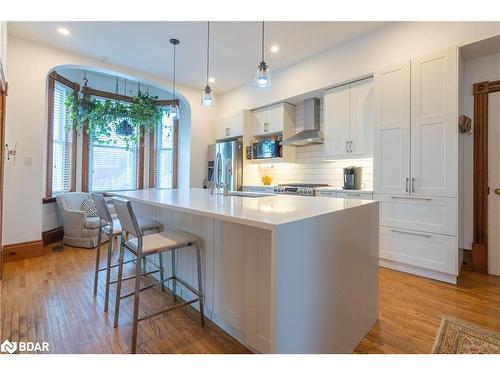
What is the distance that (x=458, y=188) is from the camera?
2.56 meters

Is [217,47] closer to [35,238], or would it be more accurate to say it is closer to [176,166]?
[176,166]

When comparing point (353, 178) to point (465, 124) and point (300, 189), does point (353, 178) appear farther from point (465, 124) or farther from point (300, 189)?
point (465, 124)

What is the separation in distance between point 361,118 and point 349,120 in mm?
165

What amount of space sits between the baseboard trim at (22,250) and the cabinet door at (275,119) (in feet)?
12.6

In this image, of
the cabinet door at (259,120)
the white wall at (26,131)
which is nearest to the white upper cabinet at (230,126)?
the cabinet door at (259,120)

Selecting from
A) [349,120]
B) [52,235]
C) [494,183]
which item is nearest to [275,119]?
[349,120]

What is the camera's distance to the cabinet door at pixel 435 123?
255cm

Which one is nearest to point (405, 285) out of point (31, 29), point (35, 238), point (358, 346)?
point (358, 346)

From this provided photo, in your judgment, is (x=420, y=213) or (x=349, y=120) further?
(x=349, y=120)

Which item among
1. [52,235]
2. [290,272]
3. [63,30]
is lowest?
[52,235]

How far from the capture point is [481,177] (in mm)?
2943

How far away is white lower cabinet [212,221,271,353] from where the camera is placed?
4.71 ft

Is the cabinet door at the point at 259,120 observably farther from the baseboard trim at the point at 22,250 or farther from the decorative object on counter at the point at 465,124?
the baseboard trim at the point at 22,250
